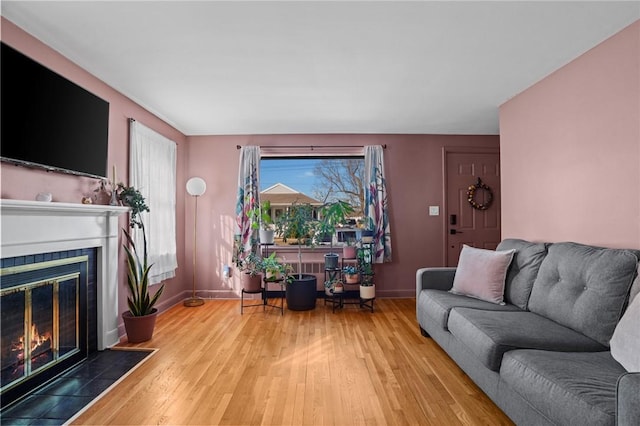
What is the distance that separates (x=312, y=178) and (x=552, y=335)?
3679 mm

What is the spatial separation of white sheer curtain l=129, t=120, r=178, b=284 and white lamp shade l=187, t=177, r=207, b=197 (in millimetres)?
197

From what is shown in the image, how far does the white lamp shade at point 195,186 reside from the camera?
4605 millimetres

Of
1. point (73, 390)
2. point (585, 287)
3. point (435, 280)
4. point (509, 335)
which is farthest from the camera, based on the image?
point (435, 280)

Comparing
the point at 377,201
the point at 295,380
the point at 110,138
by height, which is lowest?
the point at 295,380

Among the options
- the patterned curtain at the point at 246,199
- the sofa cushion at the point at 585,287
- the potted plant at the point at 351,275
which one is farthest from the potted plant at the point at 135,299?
the sofa cushion at the point at 585,287

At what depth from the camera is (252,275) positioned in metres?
4.26

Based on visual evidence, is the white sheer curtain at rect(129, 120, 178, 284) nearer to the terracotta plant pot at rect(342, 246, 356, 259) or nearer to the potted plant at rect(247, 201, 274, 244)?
the potted plant at rect(247, 201, 274, 244)

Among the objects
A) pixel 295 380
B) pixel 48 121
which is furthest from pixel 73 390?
pixel 48 121

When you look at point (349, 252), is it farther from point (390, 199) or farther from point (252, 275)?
point (252, 275)

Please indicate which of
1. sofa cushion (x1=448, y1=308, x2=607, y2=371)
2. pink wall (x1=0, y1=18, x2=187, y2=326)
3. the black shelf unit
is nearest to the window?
the black shelf unit

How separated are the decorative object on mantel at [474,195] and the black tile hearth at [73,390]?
4.46m

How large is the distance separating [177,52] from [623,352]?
3226 mm

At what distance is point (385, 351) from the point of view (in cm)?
299

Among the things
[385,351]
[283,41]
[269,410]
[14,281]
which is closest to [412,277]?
[385,351]
